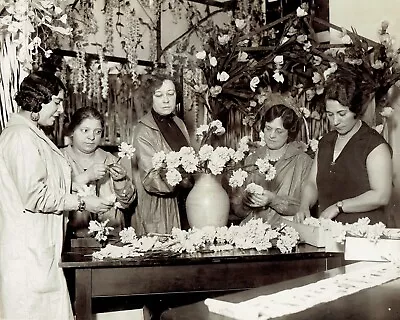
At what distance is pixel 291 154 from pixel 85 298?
1761mm

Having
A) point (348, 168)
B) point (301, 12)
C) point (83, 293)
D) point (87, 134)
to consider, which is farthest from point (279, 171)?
Result: point (83, 293)

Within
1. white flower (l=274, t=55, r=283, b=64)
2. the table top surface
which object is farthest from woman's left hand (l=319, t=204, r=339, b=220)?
white flower (l=274, t=55, r=283, b=64)

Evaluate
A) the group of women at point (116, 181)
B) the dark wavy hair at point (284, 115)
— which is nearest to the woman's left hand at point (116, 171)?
the group of women at point (116, 181)

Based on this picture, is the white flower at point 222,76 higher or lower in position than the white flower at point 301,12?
lower

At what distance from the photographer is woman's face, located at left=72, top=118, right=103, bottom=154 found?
3.45m

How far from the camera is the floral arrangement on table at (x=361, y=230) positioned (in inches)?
103

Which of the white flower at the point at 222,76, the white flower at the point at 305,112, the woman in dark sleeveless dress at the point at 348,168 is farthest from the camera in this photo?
the white flower at the point at 305,112

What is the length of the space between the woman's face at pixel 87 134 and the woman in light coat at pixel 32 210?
0.55m

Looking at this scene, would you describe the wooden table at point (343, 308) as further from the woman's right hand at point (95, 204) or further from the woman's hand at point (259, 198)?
the woman's hand at point (259, 198)

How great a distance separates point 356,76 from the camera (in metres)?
3.83

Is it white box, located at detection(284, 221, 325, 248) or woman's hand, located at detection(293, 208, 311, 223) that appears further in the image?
woman's hand, located at detection(293, 208, 311, 223)

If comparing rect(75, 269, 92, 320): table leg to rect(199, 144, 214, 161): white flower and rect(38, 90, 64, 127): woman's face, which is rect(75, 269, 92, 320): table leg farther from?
rect(199, 144, 214, 161): white flower

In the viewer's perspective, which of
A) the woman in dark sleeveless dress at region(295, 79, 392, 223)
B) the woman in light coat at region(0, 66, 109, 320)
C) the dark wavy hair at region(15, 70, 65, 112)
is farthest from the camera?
the woman in dark sleeveless dress at region(295, 79, 392, 223)

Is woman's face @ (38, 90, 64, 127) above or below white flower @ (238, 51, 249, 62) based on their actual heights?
below
